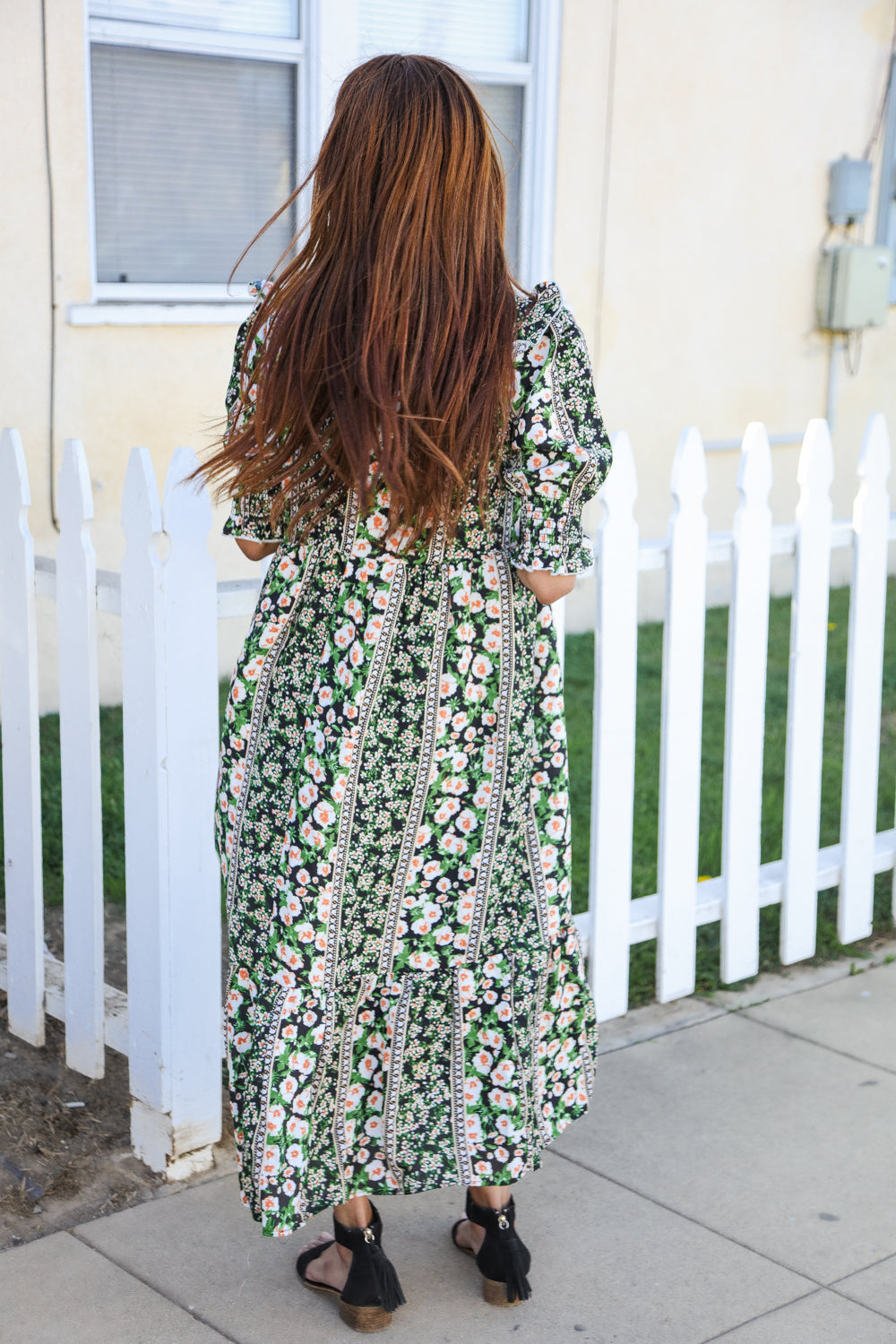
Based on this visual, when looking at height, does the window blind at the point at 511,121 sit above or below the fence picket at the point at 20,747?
above

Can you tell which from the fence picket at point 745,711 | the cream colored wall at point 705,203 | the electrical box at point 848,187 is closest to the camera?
the fence picket at point 745,711

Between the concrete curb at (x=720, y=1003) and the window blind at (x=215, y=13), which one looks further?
the window blind at (x=215, y=13)

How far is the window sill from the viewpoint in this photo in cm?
529

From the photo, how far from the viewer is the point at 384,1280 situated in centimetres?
231

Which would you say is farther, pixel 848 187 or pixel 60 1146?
pixel 848 187

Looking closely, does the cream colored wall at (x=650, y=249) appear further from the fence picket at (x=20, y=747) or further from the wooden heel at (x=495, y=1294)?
the wooden heel at (x=495, y=1294)

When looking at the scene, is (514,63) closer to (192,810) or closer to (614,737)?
(614,737)

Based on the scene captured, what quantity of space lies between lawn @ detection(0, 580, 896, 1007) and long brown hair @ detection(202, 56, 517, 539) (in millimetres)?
1926

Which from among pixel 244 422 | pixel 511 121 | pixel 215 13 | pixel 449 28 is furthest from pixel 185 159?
pixel 244 422

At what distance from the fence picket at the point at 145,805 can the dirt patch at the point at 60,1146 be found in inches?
3.2

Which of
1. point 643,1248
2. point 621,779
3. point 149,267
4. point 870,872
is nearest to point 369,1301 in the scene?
point 643,1248

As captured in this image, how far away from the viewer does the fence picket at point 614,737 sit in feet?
9.93

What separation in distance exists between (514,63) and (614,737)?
431 centimetres

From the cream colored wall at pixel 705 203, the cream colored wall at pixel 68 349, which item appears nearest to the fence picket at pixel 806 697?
the cream colored wall at pixel 68 349
